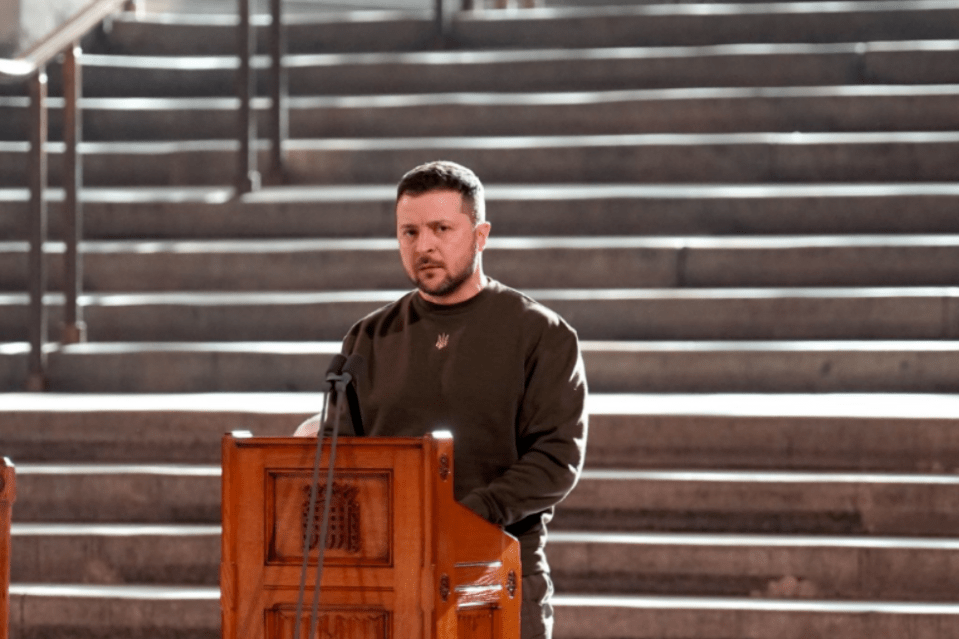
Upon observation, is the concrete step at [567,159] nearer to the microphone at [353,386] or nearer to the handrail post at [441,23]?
the handrail post at [441,23]

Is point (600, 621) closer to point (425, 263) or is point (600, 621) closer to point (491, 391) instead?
point (491, 391)

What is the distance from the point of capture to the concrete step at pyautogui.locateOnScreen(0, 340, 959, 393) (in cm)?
566

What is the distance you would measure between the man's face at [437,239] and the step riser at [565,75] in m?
4.70

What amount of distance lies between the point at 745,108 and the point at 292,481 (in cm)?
489

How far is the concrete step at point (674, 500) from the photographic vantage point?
16.0 feet

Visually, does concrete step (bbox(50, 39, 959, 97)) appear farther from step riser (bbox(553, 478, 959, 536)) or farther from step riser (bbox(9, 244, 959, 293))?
step riser (bbox(553, 478, 959, 536))

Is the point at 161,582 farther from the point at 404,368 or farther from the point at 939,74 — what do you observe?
the point at 939,74

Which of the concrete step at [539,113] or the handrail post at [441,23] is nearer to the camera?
the concrete step at [539,113]

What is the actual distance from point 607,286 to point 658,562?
172 centimetres

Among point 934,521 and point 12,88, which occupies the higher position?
point 12,88

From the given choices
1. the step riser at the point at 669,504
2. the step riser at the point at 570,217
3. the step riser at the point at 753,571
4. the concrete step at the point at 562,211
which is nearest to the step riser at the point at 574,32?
the concrete step at the point at 562,211

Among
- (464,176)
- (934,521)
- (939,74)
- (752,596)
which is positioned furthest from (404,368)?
(939,74)

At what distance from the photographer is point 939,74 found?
23.7ft

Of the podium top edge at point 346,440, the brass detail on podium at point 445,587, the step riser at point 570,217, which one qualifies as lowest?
the brass detail on podium at point 445,587
